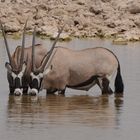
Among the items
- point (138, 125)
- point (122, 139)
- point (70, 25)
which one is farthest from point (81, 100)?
point (70, 25)

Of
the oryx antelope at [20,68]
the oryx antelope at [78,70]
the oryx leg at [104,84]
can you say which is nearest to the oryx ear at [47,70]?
the oryx antelope at [78,70]

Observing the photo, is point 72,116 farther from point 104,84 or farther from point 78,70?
point 104,84

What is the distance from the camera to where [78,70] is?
16516 millimetres

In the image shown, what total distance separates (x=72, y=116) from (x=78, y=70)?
327cm

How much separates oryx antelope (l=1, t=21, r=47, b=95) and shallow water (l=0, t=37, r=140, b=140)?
0.88 feet

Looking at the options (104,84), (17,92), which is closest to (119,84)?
(104,84)

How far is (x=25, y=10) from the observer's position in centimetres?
4525

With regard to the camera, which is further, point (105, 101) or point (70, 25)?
point (70, 25)

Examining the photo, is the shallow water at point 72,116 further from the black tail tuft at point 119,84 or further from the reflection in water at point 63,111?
the black tail tuft at point 119,84

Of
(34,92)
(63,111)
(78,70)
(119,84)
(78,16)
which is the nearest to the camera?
(63,111)

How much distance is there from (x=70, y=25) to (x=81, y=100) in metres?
25.9

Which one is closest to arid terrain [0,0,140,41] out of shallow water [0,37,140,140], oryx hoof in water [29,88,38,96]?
shallow water [0,37,140,140]

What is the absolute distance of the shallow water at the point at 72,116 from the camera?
1157cm

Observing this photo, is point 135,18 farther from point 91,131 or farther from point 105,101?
point 91,131
